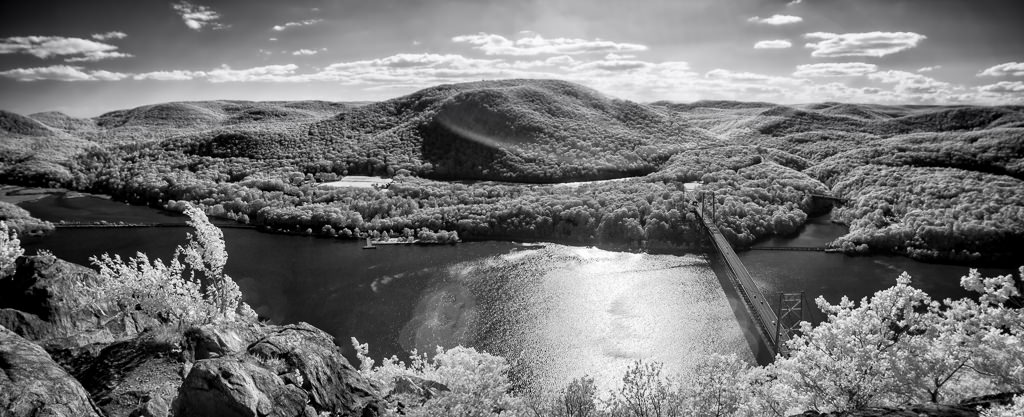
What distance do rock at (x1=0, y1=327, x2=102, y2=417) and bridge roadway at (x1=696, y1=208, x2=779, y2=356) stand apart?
4173cm

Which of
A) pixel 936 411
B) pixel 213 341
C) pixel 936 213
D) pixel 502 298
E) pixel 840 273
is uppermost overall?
pixel 936 411

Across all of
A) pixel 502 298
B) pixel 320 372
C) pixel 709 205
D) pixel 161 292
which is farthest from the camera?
pixel 709 205

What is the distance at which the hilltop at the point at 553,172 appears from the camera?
253ft

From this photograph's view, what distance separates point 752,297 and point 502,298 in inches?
931

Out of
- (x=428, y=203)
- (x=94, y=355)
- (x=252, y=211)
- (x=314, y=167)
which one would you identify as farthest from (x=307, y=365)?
(x=314, y=167)

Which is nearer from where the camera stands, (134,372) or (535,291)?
(134,372)

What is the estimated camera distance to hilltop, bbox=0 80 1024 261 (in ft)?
253

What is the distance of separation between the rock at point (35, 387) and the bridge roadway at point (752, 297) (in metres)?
41.7

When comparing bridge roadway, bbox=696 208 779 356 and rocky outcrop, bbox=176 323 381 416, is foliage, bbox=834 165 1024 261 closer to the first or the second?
bridge roadway, bbox=696 208 779 356

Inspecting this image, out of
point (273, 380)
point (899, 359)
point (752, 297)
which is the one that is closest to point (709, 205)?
point (752, 297)

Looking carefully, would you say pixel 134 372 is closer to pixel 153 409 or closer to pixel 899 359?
pixel 153 409

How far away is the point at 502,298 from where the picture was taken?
56344mm

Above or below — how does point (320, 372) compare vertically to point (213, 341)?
below

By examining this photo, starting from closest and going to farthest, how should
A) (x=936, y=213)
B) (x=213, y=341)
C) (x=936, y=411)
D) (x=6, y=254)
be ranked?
(x=936, y=411)
(x=213, y=341)
(x=6, y=254)
(x=936, y=213)
